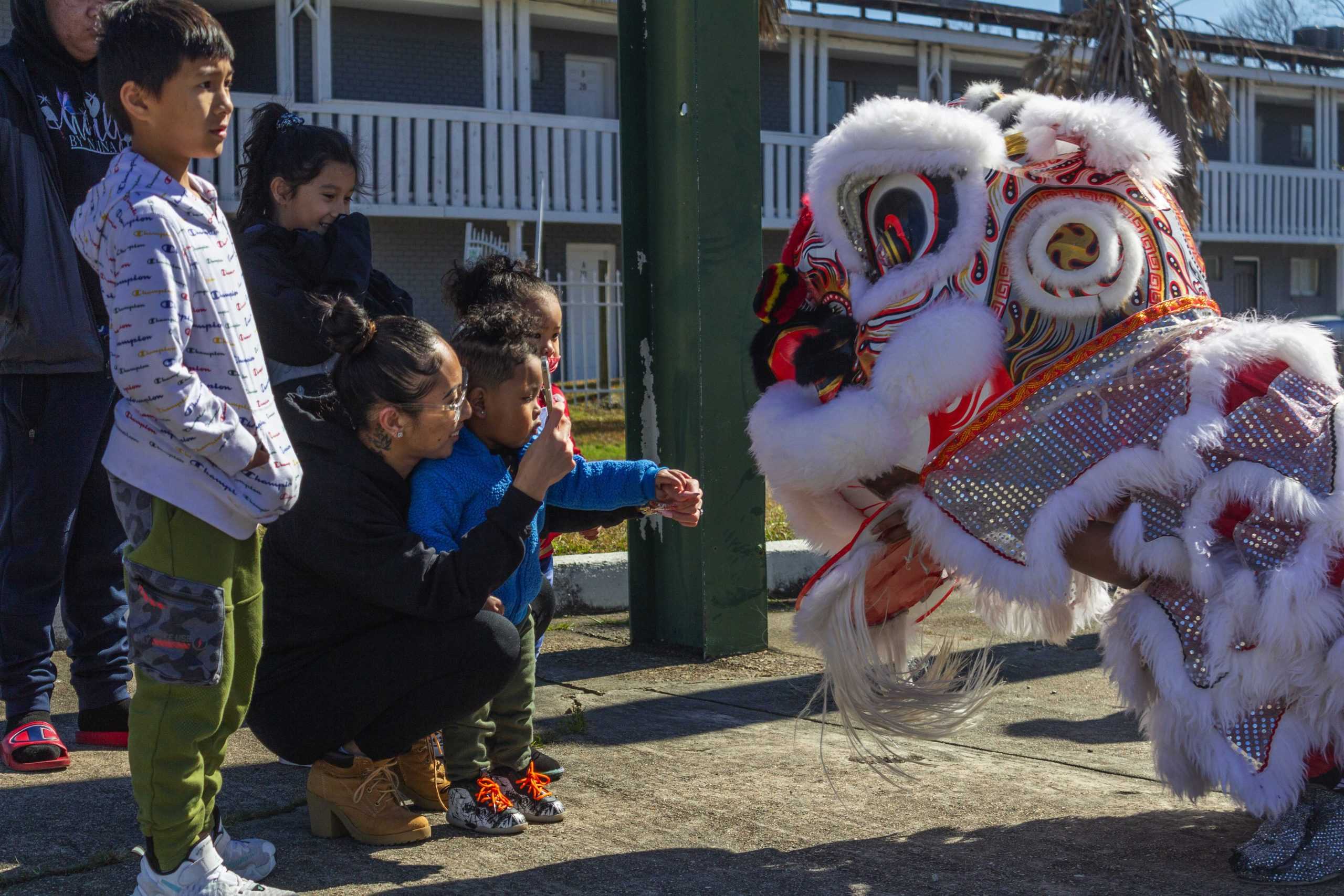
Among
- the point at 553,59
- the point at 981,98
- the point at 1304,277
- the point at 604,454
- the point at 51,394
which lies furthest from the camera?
the point at 1304,277

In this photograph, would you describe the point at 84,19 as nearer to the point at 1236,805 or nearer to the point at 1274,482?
the point at 1274,482

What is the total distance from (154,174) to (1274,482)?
6.70 ft

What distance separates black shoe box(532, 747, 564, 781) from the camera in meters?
3.30

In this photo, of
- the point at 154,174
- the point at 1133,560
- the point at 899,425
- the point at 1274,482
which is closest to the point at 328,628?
the point at 154,174

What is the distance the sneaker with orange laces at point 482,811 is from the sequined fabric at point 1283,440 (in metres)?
1.54

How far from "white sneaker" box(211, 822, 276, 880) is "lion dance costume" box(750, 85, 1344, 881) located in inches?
45.0

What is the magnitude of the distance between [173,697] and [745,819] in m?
1.24

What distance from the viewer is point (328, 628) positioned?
9.32ft

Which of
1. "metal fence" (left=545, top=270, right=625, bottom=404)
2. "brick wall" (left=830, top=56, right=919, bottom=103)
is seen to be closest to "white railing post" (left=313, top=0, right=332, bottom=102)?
"metal fence" (left=545, top=270, right=625, bottom=404)

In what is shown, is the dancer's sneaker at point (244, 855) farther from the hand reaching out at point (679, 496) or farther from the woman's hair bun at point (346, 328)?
the hand reaching out at point (679, 496)

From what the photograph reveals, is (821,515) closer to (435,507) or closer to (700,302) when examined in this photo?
(435,507)

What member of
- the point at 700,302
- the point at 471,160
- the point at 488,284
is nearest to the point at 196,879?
the point at 488,284

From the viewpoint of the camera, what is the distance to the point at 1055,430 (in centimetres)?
273

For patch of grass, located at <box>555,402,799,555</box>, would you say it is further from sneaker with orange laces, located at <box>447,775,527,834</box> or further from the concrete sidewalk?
sneaker with orange laces, located at <box>447,775,527,834</box>
